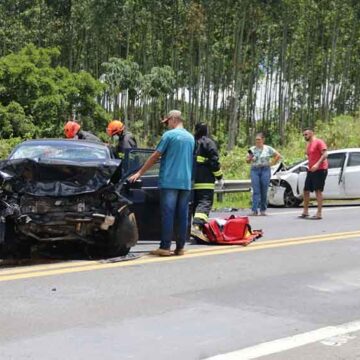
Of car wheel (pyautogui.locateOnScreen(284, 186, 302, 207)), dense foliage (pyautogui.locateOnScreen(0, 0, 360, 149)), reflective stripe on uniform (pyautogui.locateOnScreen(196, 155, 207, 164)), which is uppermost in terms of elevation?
dense foliage (pyautogui.locateOnScreen(0, 0, 360, 149))

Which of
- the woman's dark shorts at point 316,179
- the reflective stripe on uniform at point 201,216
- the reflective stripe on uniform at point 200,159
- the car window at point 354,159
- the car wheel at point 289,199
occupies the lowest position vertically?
the car wheel at point 289,199

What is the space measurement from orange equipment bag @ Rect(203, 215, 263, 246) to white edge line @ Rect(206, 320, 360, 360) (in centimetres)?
393

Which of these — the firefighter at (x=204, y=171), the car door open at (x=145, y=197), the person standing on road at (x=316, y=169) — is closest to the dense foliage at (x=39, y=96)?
the person standing on road at (x=316, y=169)

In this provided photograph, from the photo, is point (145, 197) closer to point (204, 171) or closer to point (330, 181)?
point (204, 171)

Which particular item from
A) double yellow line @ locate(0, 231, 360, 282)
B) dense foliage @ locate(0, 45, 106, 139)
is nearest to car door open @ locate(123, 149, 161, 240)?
double yellow line @ locate(0, 231, 360, 282)

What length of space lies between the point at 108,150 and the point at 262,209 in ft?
19.3

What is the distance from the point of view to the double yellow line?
7043 millimetres

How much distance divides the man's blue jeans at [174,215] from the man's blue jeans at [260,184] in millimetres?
5732

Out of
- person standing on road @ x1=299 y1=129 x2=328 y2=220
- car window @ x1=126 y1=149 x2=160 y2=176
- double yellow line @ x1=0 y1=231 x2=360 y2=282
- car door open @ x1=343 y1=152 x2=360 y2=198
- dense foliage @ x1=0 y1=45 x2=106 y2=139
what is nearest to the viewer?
double yellow line @ x1=0 y1=231 x2=360 y2=282

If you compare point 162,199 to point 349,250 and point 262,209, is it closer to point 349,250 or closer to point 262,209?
point 349,250

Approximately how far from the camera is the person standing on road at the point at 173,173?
804cm

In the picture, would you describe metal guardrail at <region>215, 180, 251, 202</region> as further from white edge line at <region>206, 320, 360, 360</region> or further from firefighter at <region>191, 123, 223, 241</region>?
white edge line at <region>206, 320, 360, 360</region>

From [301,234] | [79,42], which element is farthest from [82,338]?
[79,42]

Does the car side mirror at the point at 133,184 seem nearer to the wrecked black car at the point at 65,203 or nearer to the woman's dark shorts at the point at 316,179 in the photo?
the wrecked black car at the point at 65,203
